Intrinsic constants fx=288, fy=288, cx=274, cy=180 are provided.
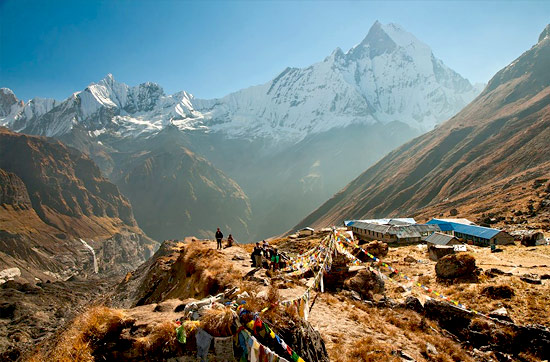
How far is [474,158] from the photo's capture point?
4739 inches

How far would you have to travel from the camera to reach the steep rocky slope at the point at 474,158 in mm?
93787

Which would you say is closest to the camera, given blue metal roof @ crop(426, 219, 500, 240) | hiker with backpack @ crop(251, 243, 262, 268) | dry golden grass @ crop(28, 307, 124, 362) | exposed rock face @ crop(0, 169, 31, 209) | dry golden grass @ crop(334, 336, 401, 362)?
dry golden grass @ crop(28, 307, 124, 362)

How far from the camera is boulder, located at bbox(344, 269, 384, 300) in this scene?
48.5 ft

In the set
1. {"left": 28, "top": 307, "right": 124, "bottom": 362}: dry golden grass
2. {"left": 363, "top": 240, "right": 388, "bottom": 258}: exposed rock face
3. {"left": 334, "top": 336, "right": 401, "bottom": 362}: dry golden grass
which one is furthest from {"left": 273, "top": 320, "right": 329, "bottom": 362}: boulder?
{"left": 363, "top": 240, "right": 388, "bottom": 258}: exposed rock face

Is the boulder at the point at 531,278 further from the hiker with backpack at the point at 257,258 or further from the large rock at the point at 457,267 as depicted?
the hiker with backpack at the point at 257,258

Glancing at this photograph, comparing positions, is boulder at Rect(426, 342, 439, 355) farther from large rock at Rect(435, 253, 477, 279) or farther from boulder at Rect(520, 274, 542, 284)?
boulder at Rect(520, 274, 542, 284)

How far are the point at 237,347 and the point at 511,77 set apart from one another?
24063cm

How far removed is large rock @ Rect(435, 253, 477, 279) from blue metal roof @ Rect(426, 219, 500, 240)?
88.1 feet

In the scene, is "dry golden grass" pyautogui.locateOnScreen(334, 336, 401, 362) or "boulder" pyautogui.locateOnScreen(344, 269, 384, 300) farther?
"boulder" pyautogui.locateOnScreen(344, 269, 384, 300)

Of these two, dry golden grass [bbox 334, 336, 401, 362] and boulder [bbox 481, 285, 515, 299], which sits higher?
dry golden grass [bbox 334, 336, 401, 362]

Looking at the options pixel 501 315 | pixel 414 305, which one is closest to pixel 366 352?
pixel 414 305

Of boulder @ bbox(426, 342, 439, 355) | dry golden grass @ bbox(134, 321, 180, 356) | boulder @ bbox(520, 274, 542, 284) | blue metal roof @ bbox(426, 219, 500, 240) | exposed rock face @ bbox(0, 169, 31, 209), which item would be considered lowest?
blue metal roof @ bbox(426, 219, 500, 240)

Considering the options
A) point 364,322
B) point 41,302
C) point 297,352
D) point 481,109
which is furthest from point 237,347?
point 481,109

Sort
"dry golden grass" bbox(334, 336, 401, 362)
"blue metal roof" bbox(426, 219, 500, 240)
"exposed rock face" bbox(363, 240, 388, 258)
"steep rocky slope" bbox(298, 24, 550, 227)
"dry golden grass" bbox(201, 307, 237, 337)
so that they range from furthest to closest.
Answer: "steep rocky slope" bbox(298, 24, 550, 227)
"blue metal roof" bbox(426, 219, 500, 240)
"exposed rock face" bbox(363, 240, 388, 258)
"dry golden grass" bbox(334, 336, 401, 362)
"dry golden grass" bbox(201, 307, 237, 337)
